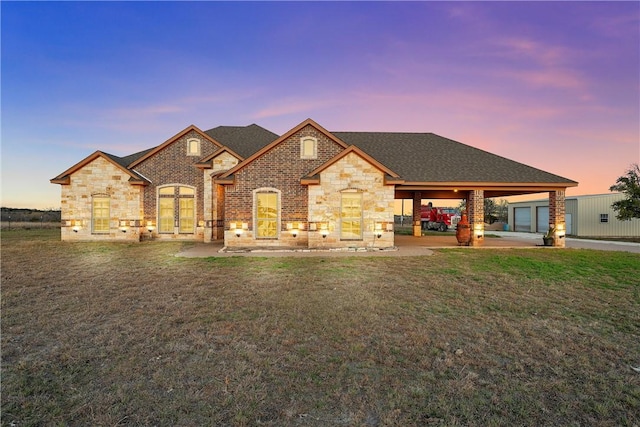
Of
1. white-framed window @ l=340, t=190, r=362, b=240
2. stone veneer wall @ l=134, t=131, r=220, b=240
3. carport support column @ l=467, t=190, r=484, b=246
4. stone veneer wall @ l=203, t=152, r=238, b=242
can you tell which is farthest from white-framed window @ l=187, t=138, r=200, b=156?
carport support column @ l=467, t=190, r=484, b=246

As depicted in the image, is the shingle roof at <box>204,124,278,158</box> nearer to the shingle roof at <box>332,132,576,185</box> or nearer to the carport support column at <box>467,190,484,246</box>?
the shingle roof at <box>332,132,576,185</box>

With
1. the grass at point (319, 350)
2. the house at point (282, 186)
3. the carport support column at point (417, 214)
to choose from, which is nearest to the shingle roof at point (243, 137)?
the house at point (282, 186)

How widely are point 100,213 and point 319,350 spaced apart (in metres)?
18.1

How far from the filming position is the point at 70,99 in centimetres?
2200

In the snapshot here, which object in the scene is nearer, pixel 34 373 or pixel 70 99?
pixel 34 373

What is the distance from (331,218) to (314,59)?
1205cm

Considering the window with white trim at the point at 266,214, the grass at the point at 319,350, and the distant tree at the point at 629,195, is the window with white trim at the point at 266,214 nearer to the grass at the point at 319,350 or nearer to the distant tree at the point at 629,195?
the grass at the point at 319,350

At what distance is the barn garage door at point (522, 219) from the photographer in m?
28.5

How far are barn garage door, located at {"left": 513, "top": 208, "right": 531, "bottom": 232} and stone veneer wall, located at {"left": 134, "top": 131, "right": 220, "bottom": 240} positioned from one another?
2918cm

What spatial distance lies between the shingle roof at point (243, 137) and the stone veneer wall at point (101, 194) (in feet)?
19.2

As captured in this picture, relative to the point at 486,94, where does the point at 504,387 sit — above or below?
below

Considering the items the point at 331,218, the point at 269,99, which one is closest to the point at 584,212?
the point at 331,218

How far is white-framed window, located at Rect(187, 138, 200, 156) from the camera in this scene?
56.8 ft

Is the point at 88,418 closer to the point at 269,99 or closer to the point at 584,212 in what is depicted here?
the point at 269,99
